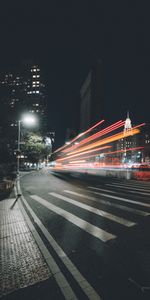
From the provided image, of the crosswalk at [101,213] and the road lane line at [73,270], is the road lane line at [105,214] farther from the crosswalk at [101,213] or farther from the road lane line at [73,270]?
the road lane line at [73,270]

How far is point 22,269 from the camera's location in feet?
12.9

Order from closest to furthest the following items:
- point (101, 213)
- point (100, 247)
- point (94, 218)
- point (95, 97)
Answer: point (100, 247) → point (94, 218) → point (101, 213) → point (95, 97)

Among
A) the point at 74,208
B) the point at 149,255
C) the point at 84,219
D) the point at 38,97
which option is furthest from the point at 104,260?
the point at 38,97

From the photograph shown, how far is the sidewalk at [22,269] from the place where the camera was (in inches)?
128

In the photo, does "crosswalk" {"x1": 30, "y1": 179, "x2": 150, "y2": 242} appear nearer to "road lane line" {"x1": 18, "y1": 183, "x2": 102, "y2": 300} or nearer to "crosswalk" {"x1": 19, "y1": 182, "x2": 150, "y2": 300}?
"crosswalk" {"x1": 19, "y1": 182, "x2": 150, "y2": 300}

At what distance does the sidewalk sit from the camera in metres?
3.25

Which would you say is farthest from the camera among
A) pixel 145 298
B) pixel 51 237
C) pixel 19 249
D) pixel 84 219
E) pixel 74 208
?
pixel 74 208

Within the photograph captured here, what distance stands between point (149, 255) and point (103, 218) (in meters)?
2.90

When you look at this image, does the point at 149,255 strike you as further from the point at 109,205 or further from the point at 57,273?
the point at 109,205

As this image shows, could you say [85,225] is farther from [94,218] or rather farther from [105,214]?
[105,214]

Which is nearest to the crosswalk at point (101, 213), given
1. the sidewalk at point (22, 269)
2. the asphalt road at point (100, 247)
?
the asphalt road at point (100, 247)

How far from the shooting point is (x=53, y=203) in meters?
9.89

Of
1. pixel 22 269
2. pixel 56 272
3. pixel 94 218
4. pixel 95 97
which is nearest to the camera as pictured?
pixel 56 272

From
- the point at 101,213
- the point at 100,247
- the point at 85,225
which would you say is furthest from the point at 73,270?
the point at 101,213
